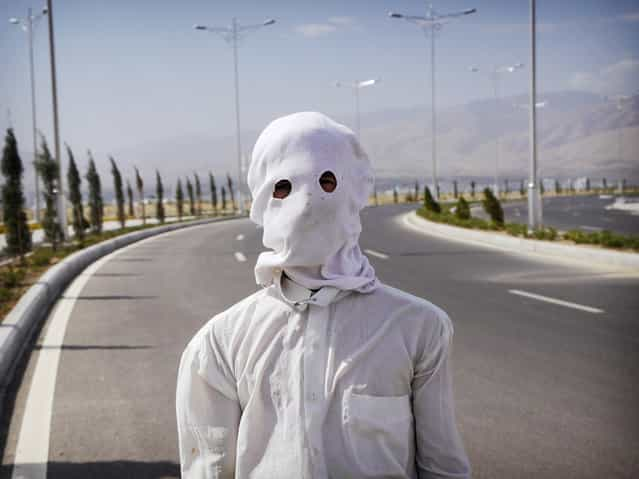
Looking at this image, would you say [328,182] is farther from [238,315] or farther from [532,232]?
[532,232]

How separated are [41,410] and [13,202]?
477 inches

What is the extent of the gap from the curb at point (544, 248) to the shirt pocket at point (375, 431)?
12157 mm

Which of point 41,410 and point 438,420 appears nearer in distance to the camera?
point 438,420

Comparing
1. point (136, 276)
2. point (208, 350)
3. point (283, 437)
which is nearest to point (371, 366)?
point (283, 437)

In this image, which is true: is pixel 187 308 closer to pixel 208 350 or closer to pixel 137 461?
pixel 137 461

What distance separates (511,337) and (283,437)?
5.94 metres

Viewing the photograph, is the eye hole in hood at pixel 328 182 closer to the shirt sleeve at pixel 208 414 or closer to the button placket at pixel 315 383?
the button placket at pixel 315 383

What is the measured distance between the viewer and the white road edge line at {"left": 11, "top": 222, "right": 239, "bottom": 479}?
4.41 metres

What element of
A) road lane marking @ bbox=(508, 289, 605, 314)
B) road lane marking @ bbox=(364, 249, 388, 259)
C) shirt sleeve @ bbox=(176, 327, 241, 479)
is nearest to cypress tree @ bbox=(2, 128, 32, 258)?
road lane marking @ bbox=(364, 249, 388, 259)

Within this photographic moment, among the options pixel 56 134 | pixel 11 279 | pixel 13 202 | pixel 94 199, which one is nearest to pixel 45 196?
pixel 56 134

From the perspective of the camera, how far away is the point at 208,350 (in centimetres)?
200

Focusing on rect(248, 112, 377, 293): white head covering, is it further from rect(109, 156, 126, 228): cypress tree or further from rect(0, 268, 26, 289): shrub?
rect(109, 156, 126, 228): cypress tree

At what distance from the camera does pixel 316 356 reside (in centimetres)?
186

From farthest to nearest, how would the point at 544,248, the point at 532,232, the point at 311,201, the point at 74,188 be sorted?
the point at 74,188
the point at 532,232
the point at 544,248
the point at 311,201
